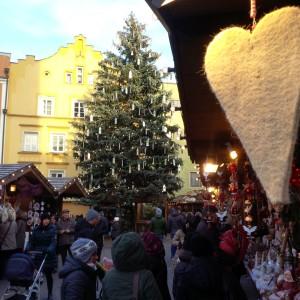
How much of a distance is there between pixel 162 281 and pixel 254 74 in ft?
16.6

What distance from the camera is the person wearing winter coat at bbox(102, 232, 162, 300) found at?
3.69m

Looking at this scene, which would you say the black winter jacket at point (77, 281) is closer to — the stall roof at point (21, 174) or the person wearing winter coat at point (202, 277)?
the person wearing winter coat at point (202, 277)

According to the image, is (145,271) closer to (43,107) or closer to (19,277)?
(19,277)

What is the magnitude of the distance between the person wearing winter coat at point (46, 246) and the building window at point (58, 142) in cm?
3050

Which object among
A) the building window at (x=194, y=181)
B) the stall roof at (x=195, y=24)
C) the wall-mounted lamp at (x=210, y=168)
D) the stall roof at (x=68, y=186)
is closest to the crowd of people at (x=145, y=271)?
the stall roof at (x=195, y=24)

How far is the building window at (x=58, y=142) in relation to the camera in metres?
40.1

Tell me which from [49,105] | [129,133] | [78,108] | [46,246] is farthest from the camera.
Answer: [78,108]

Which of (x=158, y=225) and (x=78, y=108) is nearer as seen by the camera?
(x=158, y=225)

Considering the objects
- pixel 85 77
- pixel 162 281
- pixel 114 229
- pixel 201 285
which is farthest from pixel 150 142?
pixel 201 285

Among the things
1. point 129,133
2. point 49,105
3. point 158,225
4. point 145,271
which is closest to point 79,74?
point 49,105

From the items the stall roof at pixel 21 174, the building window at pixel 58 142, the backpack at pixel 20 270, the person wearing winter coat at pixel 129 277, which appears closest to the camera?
the person wearing winter coat at pixel 129 277

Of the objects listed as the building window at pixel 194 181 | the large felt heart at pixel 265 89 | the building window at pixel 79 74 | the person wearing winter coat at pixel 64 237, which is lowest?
the person wearing winter coat at pixel 64 237

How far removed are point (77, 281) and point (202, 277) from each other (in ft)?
3.79

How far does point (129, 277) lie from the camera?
12.3 ft
